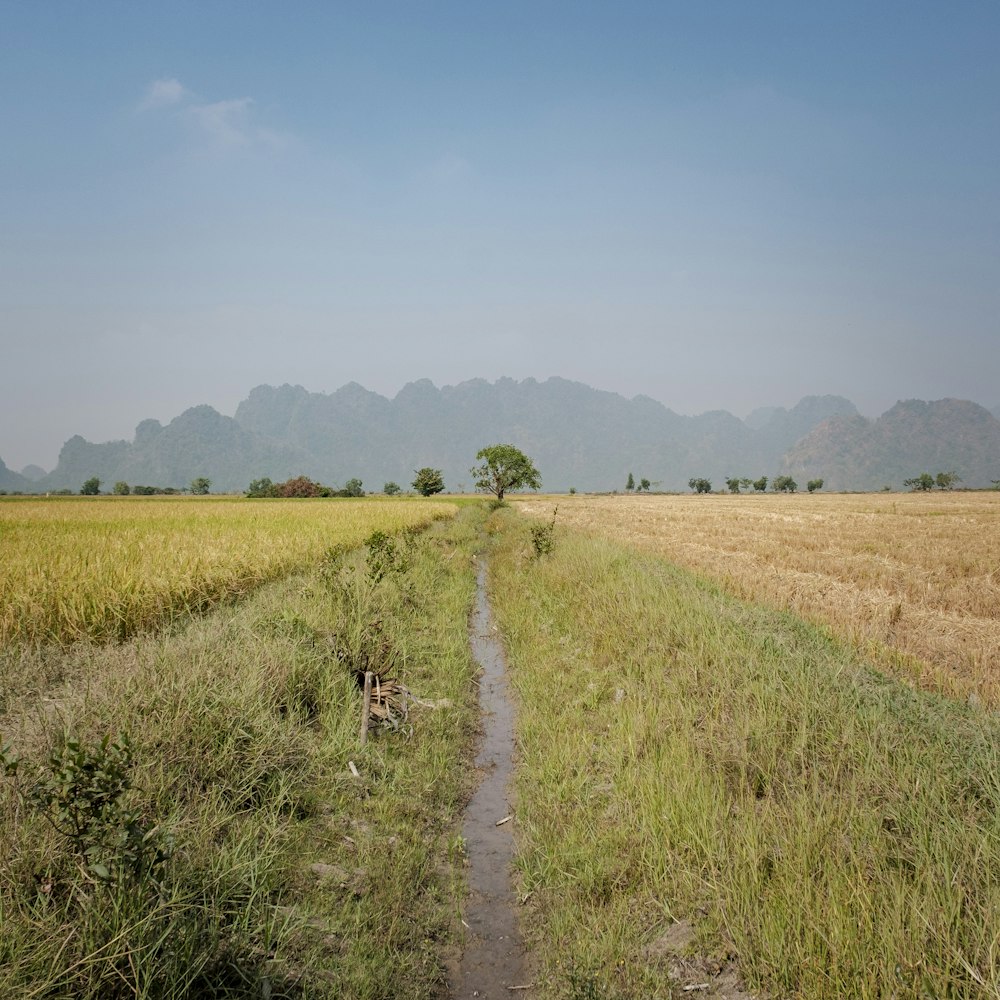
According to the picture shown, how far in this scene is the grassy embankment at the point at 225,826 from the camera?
285 centimetres

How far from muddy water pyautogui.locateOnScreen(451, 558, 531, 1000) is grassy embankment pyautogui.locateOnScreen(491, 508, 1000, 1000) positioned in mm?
186

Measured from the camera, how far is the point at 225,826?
424 cm

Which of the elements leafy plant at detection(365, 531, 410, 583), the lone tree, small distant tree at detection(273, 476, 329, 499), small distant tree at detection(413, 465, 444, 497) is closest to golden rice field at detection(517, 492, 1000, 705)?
leafy plant at detection(365, 531, 410, 583)

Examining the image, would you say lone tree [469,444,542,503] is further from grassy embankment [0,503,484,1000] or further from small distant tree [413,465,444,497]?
grassy embankment [0,503,484,1000]

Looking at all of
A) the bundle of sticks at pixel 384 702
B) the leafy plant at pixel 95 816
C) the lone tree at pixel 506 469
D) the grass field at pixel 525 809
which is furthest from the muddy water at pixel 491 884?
the lone tree at pixel 506 469

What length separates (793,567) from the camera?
15.8 meters

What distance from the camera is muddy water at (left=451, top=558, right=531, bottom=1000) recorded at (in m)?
3.76

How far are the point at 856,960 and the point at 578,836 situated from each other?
236 cm

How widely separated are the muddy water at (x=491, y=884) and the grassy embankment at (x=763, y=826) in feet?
0.61

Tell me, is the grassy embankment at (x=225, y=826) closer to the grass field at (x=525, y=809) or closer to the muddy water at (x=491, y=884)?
the grass field at (x=525, y=809)

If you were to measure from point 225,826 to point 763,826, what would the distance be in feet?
13.2

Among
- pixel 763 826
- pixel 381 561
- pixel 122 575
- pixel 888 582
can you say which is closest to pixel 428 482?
pixel 381 561

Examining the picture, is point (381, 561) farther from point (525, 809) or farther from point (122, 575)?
point (525, 809)

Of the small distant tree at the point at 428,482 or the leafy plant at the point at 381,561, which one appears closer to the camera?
the leafy plant at the point at 381,561
